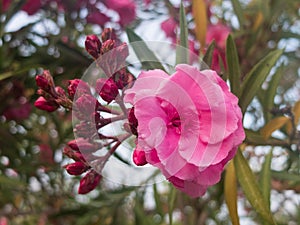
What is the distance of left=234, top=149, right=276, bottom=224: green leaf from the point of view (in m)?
0.89

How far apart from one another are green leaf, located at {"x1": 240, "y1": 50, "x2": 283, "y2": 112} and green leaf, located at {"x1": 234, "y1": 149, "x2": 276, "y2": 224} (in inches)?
4.0

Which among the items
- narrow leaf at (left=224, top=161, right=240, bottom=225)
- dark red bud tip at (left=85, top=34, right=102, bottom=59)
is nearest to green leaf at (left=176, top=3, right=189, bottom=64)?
dark red bud tip at (left=85, top=34, right=102, bottom=59)

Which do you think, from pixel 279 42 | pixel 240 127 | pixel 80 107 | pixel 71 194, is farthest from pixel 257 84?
pixel 71 194

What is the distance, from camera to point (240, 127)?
2.38 ft

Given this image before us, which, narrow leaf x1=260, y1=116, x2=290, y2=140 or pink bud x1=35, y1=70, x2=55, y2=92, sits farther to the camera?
narrow leaf x1=260, y1=116, x2=290, y2=140

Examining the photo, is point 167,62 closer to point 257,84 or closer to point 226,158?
point 257,84

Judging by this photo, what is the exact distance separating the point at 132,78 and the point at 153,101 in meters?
0.11

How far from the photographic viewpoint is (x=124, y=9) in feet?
5.36

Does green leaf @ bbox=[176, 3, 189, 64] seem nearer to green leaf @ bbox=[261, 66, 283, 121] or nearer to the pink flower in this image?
the pink flower

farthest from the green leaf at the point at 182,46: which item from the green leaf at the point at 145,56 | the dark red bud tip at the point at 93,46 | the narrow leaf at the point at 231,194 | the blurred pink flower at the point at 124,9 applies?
the blurred pink flower at the point at 124,9

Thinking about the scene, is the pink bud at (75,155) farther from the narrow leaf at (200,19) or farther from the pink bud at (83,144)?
the narrow leaf at (200,19)

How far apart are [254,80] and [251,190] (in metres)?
0.20

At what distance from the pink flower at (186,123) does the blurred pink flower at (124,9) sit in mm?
925

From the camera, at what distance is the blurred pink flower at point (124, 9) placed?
1598 mm
